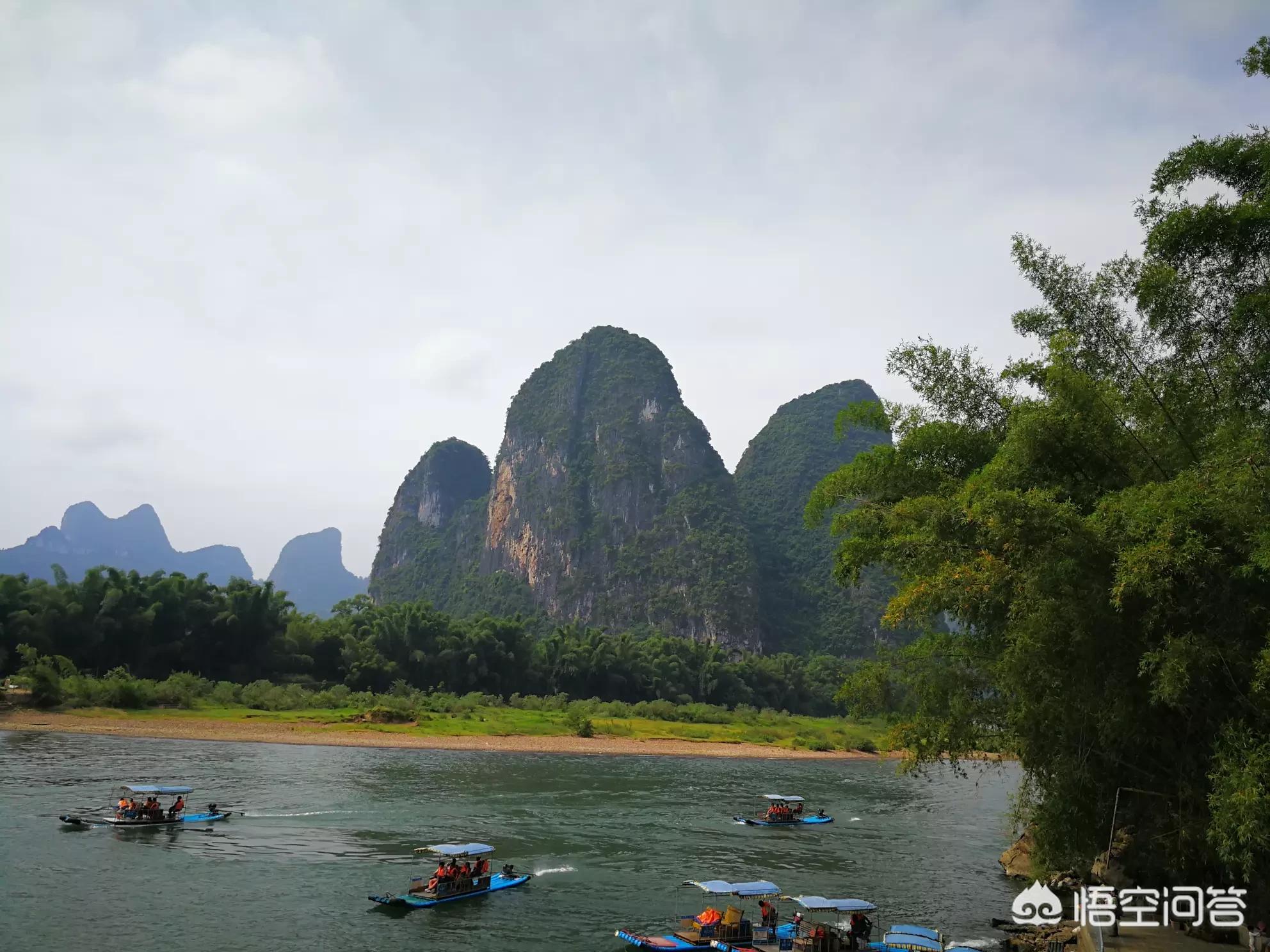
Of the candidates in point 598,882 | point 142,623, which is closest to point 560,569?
point 142,623

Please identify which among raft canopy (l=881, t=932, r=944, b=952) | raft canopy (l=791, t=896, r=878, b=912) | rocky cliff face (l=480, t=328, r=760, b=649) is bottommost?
raft canopy (l=881, t=932, r=944, b=952)

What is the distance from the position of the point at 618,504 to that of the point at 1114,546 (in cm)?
11187

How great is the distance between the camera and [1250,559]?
927 cm

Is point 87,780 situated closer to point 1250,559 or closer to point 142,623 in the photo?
point 142,623

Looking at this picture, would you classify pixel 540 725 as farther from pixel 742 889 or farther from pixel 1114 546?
pixel 1114 546

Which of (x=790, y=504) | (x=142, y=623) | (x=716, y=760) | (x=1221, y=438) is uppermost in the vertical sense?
(x=790, y=504)

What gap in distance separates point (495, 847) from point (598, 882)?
3.81 metres

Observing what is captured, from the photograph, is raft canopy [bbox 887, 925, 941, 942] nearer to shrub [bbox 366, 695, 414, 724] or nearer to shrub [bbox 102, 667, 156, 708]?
shrub [bbox 366, 695, 414, 724]

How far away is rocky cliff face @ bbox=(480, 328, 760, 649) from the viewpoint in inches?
4377

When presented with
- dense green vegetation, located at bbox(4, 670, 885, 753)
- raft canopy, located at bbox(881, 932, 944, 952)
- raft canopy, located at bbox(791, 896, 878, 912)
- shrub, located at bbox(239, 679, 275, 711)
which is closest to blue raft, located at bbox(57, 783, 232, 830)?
raft canopy, located at bbox(791, 896, 878, 912)

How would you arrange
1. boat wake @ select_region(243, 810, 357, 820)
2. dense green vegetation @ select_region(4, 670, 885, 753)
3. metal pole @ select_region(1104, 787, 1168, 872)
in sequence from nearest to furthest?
metal pole @ select_region(1104, 787, 1168, 872) < boat wake @ select_region(243, 810, 357, 820) < dense green vegetation @ select_region(4, 670, 885, 753)

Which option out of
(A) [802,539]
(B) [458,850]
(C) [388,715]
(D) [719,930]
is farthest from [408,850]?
(A) [802,539]

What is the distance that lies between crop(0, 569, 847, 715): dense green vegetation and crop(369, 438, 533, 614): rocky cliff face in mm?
56543

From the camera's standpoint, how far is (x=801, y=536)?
13000cm
